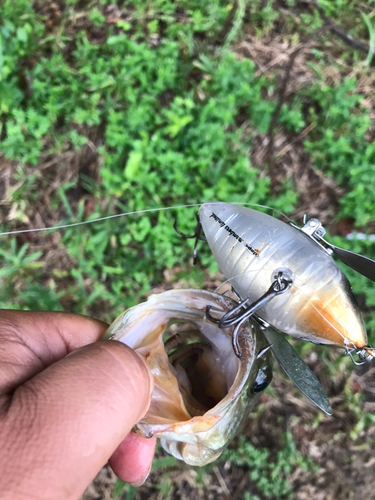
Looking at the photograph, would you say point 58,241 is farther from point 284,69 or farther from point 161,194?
point 284,69

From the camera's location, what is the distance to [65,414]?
41.5 inches

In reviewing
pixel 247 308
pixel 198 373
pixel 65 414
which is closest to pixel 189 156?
pixel 198 373

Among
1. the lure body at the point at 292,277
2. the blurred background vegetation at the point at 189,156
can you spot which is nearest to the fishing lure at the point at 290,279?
the lure body at the point at 292,277

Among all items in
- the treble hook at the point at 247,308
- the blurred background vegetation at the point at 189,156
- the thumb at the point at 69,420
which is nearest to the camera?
the thumb at the point at 69,420

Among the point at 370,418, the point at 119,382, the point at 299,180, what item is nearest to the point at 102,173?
the point at 299,180

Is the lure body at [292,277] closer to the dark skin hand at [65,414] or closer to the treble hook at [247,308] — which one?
the treble hook at [247,308]

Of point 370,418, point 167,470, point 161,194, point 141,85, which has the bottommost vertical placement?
point 167,470

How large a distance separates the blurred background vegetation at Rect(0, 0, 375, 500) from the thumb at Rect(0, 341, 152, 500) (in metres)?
1.55

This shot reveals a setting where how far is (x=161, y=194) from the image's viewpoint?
2.78 metres

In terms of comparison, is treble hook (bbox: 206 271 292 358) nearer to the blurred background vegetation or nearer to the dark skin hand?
the dark skin hand

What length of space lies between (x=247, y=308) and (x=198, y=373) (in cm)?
62

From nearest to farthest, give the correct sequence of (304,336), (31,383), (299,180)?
(31,383), (304,336), (299,180)

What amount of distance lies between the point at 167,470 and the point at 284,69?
9.94ft

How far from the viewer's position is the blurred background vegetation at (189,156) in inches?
105
